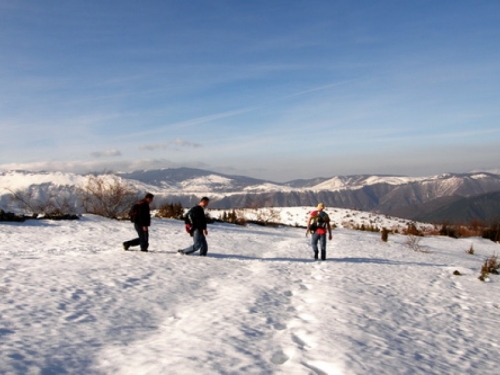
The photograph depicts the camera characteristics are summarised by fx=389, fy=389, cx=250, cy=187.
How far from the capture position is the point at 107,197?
20.9m

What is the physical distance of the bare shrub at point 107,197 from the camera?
20.6 meters

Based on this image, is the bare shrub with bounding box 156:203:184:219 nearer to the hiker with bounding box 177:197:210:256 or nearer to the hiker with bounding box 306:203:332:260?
the hiker with bounding box 177:197:210:256

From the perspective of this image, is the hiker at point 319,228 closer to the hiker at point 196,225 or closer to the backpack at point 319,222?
the backpack at point 319,222

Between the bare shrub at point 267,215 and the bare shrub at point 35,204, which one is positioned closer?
the bare shrub at point 35,204

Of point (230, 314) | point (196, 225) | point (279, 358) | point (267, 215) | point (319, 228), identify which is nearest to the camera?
point (279, 358)

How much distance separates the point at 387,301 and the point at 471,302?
2.29 metres

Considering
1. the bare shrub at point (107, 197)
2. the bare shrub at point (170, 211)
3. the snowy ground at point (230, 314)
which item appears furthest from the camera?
the bare shrub at point (170, 211)

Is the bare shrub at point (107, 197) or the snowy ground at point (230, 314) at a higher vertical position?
the bare shrub at point (107, 197)

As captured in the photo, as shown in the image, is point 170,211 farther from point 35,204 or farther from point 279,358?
point 279,358

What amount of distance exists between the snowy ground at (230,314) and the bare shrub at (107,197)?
26.5ft

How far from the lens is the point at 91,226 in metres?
15.8

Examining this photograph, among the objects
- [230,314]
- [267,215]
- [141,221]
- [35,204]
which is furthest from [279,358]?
[267,215]

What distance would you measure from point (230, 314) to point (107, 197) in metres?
16.6

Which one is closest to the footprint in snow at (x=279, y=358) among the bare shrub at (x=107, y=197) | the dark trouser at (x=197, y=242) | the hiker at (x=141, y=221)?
the dark trouser at (x=197, y=242)
